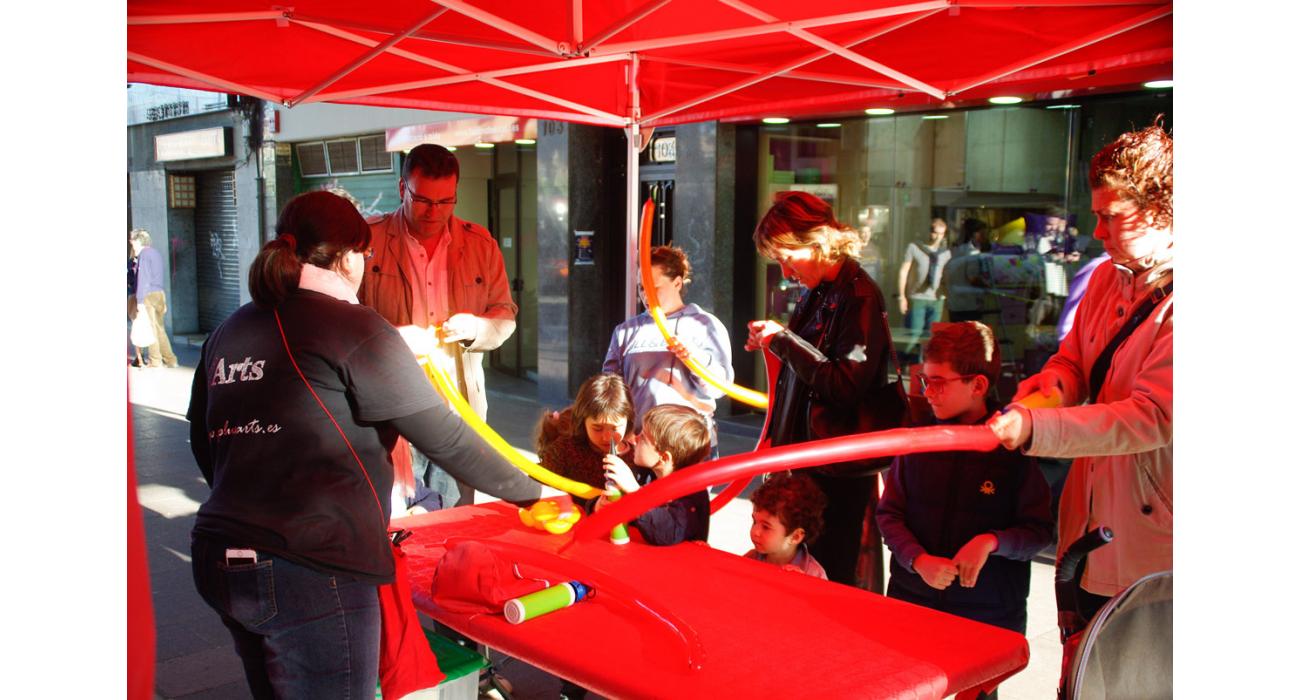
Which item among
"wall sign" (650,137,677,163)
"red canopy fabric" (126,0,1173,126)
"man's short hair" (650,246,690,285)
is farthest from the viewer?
"wall sign" (650,137,677,163)

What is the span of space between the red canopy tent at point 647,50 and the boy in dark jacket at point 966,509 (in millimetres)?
1281

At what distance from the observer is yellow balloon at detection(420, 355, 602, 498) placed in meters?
3.75

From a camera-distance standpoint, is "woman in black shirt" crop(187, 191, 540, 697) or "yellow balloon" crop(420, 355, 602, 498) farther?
"yellow balloon" crop(420, 355, 602, 498)

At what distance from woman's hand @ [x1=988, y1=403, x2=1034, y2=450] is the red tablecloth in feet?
1.59

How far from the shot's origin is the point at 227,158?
18312mm

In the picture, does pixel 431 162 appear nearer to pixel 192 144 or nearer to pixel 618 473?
pixel 618 473

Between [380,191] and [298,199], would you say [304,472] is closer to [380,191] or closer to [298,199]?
[298,199]

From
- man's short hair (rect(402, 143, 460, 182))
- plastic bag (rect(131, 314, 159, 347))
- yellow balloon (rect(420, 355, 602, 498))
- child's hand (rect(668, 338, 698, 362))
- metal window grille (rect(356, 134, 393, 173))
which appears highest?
metal window grille (rect(356, 134, 393, 173))

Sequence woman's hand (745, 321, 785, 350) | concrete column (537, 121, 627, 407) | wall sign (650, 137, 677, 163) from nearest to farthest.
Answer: woman's hand (745, 321, 785, 350) → wall sign (650, 137, 677, 163) → concrete column (537, 121, 627, 407)

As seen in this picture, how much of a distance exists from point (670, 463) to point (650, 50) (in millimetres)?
1892

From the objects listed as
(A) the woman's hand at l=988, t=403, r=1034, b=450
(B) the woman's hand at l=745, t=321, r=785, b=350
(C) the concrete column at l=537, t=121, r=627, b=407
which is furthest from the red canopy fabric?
(C) the concrete column at l=537, t=121, r=627, b=407

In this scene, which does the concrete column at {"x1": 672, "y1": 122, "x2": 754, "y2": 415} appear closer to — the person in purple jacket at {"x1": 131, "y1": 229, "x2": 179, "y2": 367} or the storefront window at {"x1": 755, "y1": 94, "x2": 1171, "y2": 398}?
the storefront window at {"x1": 755, "y1": 94, "x2": 1171, "y2": 398}

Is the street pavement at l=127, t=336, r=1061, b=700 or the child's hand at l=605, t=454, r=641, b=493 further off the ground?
the child's hand at l=605, t=454, r=641, b=493

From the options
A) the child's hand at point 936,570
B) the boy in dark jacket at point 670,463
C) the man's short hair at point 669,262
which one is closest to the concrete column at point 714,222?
the man's short hair at point 669,262
